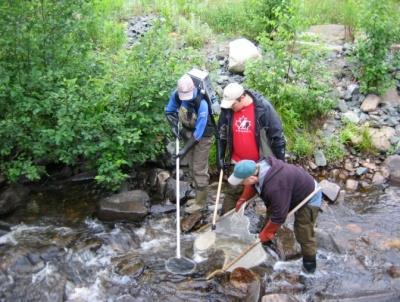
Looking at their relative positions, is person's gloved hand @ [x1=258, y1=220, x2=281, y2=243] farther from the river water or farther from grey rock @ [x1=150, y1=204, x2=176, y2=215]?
grey rock @ [x1=150, y1=204, x2=176, y2=215]

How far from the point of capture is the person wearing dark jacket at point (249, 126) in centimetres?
640

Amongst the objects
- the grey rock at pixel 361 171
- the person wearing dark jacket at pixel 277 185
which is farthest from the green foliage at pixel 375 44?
the person wearing dark jacket at pixel 277 185

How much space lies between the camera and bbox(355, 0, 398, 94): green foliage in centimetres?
1023

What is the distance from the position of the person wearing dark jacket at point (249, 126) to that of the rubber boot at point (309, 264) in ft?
3.84

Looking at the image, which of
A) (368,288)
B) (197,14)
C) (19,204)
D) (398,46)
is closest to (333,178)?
(368,288)

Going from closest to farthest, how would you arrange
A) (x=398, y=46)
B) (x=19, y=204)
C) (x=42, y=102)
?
(x=42, y=102) → (x=19, y=204) → (x=398, y=46)

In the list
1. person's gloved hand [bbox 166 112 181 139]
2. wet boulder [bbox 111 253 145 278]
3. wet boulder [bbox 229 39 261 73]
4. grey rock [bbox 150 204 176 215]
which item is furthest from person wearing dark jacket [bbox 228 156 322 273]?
wet boulder [bbox 229 39 261 73]

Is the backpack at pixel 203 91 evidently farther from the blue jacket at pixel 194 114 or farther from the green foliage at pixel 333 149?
the green foliage at pixel 333 149

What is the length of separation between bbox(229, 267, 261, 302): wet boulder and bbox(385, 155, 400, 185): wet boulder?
4.00 m

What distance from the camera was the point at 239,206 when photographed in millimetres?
6984

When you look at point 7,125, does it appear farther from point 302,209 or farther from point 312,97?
point 312,97

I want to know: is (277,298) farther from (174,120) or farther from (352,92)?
(352,92)

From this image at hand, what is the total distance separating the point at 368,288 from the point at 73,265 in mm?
4085

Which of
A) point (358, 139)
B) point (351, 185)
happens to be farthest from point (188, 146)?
point (358, 139)
